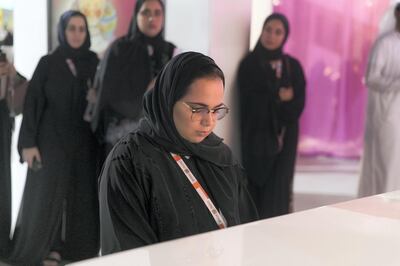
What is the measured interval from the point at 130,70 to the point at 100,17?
7.2 inches

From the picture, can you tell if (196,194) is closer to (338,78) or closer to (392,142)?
(338,78)

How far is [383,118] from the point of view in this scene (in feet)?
8.66

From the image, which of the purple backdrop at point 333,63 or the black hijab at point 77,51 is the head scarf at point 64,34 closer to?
the black hijab at point 77,51

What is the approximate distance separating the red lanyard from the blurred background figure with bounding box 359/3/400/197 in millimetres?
1810

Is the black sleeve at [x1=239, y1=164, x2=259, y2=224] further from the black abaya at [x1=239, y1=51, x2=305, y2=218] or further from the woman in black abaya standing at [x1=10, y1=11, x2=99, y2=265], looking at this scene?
the black abaya at [x1=239, y1=51, x2=305, y2=218]

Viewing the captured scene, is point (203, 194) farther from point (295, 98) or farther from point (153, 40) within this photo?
point (295, 98)

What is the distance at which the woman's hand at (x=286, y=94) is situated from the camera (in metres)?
2.15

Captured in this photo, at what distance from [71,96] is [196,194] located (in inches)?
25.7

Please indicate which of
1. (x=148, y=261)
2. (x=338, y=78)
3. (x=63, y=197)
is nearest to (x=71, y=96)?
(x=63, y=197)

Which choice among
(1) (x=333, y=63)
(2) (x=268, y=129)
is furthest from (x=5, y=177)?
(1) (x=333, y=63)

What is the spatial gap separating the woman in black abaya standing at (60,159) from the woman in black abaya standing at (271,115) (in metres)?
0.66

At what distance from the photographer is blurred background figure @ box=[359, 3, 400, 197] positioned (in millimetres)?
2555

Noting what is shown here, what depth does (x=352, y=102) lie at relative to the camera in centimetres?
258

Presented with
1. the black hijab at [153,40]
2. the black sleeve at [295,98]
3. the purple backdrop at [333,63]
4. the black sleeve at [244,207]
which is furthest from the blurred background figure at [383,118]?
the black sleeve at [244,207]
